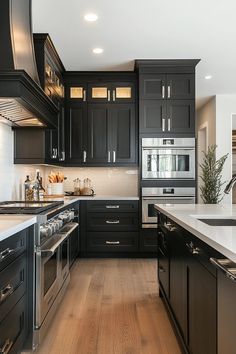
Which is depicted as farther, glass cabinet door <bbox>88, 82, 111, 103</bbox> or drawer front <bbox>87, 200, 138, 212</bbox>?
glass cabinet door <bbox>88, 82, 111, 103</bbox>

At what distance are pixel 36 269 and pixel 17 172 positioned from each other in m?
1.98

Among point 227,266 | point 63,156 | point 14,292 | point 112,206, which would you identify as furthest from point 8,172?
point 227,266

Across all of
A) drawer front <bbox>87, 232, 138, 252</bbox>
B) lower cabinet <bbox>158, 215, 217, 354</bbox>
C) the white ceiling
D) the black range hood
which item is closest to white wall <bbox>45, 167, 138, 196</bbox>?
drawer front <bbox>87, 232, 138, 252</bbox>

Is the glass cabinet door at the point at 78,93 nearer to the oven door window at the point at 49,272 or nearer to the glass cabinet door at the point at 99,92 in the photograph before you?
the glass cabinet door at the point at 99,92

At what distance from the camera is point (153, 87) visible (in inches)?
188

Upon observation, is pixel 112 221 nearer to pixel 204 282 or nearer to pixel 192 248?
pixel 192 248

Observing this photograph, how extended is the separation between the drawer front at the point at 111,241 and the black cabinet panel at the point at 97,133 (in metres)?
1.10

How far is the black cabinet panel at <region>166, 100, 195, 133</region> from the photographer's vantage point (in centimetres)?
474

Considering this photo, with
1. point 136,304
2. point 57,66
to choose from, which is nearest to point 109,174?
point 57,66

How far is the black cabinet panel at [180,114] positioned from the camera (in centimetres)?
474

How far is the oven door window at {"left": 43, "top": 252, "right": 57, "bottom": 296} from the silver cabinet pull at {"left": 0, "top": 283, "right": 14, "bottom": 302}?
60 centimetres

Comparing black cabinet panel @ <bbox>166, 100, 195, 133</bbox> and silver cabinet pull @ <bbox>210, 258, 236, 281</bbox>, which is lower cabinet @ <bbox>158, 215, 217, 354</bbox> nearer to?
silver cabinet pull @ <bbox>210, 258, 236, 281</bbox>

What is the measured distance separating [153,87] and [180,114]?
1.79 ft

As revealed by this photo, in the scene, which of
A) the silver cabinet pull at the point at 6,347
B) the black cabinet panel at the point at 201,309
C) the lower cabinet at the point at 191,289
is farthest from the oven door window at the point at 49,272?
the black cabinet panel at the point at 201,309
